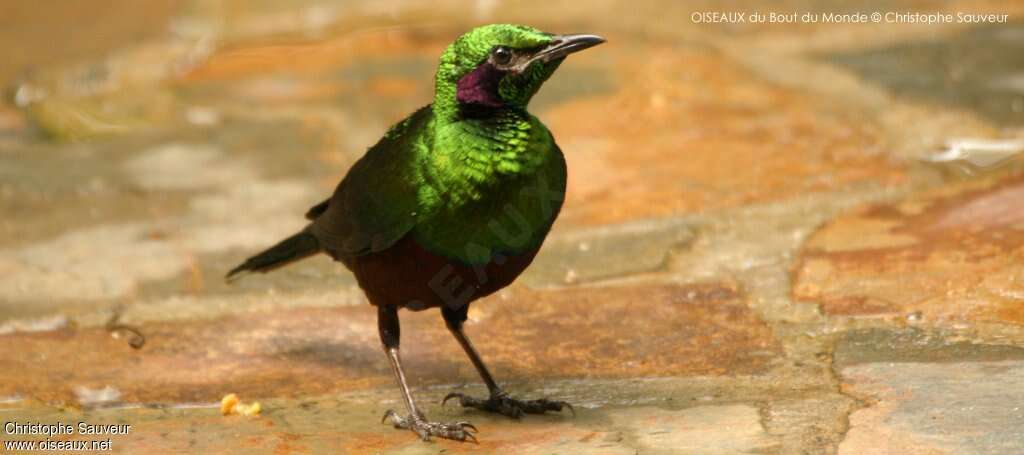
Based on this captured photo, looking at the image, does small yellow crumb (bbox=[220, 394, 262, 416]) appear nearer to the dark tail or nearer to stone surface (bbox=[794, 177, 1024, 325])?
the dark tail

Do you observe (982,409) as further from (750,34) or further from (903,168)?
(750,34)

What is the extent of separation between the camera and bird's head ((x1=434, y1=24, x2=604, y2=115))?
334 centimetres

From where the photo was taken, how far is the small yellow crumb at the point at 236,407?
3391 millimetres

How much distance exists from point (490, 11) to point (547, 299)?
3295 millimetres

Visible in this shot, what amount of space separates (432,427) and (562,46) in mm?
902

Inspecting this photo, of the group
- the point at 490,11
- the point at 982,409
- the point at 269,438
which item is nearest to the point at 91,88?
the point at 490,11

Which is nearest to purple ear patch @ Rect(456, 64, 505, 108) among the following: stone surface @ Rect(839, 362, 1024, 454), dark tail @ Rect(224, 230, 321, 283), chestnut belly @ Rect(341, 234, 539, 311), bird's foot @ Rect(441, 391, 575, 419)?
chestnut belly @ Rect(341, 234, 539, 311)

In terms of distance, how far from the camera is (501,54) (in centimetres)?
335

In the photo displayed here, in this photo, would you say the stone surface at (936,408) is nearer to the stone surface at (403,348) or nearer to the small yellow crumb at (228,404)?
the stone surface at (403,348)

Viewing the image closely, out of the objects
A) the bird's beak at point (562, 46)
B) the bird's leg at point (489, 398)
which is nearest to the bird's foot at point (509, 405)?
the bird's leg at point (489, 398)

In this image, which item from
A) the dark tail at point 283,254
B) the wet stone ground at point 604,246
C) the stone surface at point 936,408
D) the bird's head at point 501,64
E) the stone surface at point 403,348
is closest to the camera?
the stone surface at point 936,408

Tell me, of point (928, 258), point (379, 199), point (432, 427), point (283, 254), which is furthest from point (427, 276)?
point (928, 258)

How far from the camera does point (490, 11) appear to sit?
7.14 metres

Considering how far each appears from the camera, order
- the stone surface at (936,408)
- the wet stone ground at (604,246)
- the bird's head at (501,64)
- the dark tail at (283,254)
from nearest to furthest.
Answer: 1. the stone surface at (936,408)
2. the wet stone ground at (604,246)
3. the bird's head at (501,64)
4. the dark tail at (283,254)
